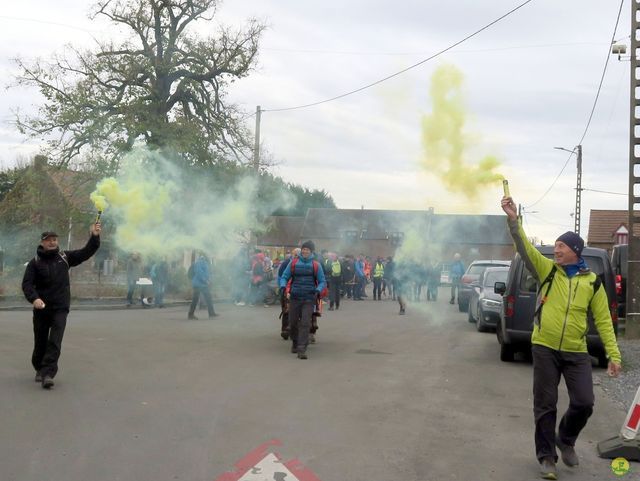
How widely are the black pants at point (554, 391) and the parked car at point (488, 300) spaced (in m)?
9.68

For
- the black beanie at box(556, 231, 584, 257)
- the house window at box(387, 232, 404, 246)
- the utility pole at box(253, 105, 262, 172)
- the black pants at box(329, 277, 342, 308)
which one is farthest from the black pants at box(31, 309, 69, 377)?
the utility pole at box(253, 105, 262, 172)

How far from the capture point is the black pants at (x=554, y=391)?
18.7ft

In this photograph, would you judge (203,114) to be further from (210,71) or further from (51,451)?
(51,451)

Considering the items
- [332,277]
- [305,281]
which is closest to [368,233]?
[332,277]

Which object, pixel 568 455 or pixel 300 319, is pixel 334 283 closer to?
pixel 300 319

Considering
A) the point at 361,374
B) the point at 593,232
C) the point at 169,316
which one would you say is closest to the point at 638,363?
the point at 361,374

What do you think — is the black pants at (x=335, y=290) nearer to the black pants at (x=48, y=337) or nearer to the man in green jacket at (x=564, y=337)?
the black pants at (x=48, y=337)

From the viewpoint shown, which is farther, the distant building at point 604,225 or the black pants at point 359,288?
the distant building at point 604,225

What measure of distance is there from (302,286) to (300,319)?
0.56 meters

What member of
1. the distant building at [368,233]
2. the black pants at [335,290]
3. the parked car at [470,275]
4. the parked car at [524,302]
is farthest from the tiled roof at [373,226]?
the parked car at [524,302]

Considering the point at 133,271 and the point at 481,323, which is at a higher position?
the point at 133,271

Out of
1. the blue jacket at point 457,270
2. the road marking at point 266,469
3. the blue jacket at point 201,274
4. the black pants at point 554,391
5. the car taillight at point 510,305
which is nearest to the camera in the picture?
the road marking at point 266,469

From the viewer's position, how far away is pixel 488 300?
1617 cm

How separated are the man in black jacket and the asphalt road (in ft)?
1.36
